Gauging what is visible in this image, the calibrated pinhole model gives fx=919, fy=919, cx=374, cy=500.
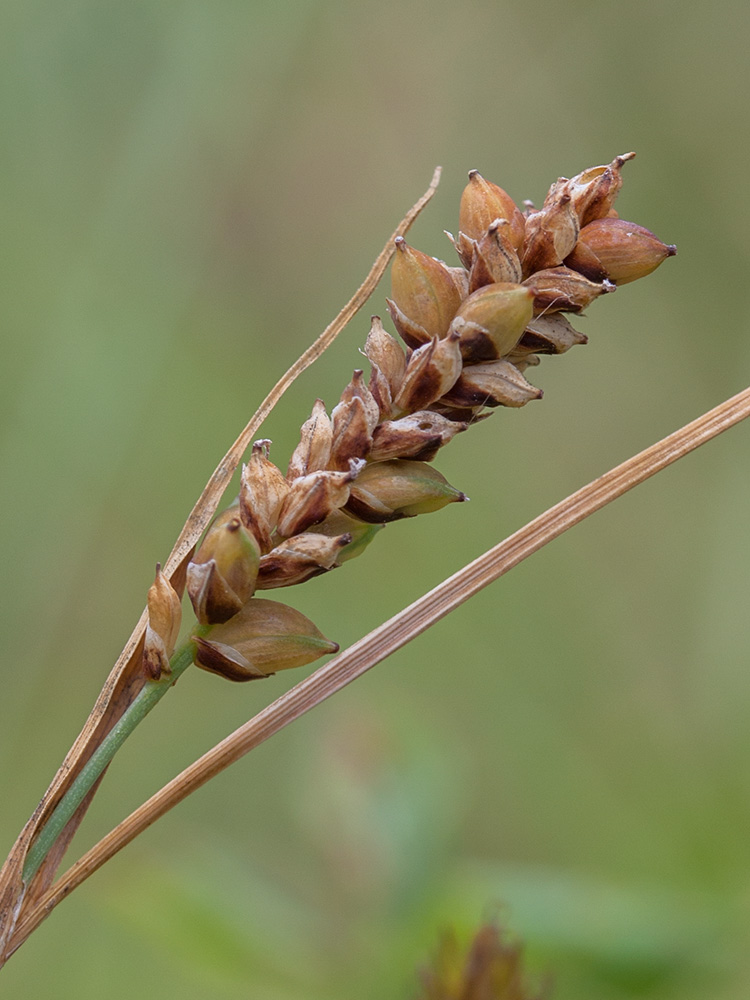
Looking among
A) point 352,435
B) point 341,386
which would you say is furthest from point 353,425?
point 341,386

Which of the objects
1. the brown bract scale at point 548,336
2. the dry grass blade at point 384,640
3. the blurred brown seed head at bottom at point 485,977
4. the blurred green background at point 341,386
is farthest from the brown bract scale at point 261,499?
the blurred green background at point 341,386

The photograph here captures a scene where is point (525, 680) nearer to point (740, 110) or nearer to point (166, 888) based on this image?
point (166, 888)

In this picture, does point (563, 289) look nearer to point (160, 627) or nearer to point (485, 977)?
point (160, 627)

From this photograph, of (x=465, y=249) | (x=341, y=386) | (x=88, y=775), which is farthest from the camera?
(x=341, y=386)

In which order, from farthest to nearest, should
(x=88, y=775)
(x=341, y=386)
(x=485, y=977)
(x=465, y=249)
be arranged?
(x=341, y=386), (x=485, y=977), (x=465, y=249), (x=88, y=775)

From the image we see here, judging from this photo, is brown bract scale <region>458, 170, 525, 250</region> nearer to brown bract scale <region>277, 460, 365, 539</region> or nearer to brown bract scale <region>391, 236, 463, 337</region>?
brown bract scale <region>391, 236, 463, 337</region>

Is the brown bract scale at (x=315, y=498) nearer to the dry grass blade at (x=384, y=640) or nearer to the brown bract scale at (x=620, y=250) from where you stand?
the dry grass blade at (x=384, y=640)

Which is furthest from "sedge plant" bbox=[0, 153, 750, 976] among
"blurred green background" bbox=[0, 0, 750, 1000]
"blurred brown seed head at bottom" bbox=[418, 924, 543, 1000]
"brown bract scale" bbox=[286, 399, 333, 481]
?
"blurred green background" bbox=[0, 0, 750, 1000]
